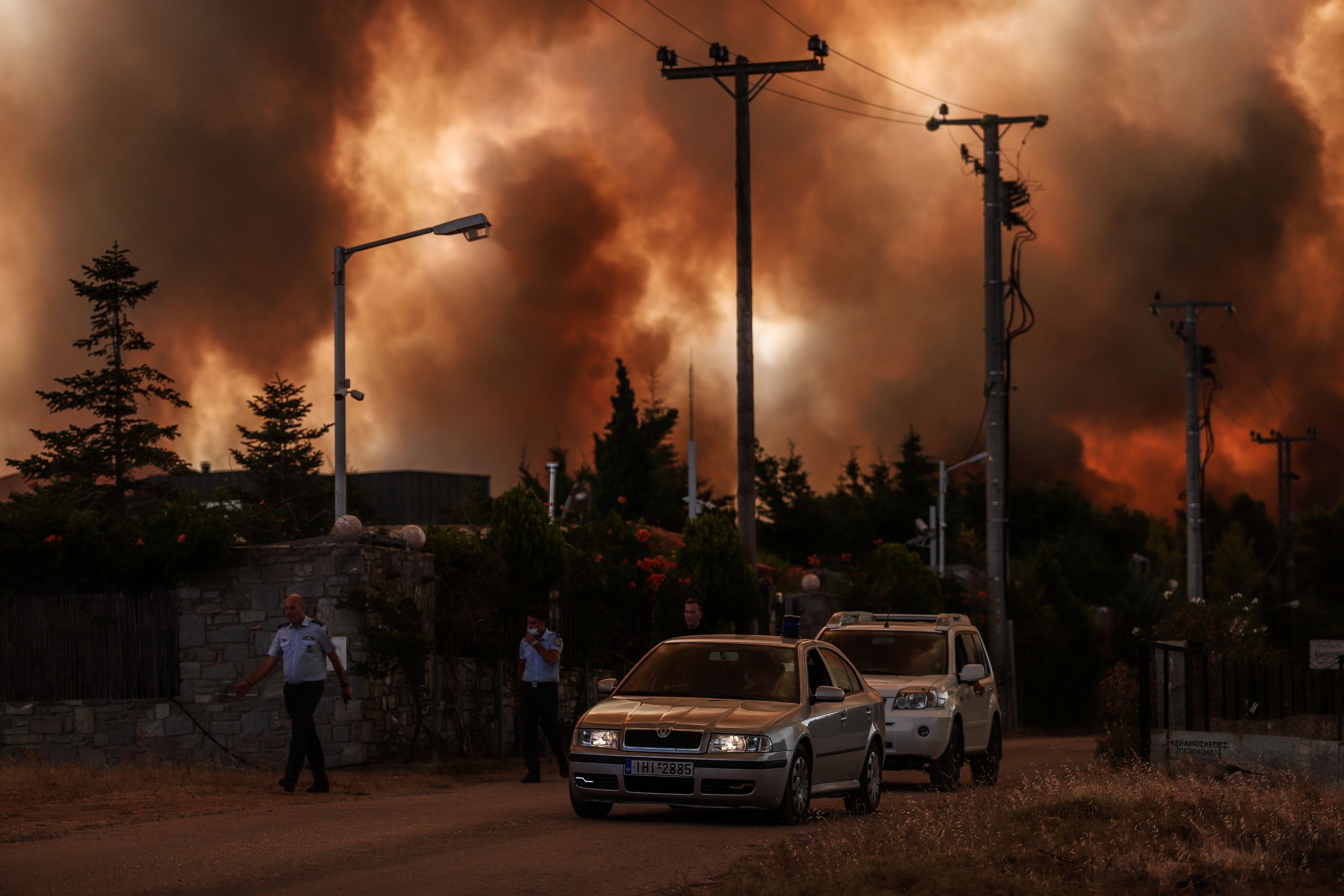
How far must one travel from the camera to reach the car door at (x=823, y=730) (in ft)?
44.9

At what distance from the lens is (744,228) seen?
28188mm

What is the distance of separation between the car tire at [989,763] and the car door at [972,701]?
21cm

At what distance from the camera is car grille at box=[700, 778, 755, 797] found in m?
12.8

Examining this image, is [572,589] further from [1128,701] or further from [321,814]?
[321,814]

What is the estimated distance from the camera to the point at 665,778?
12898mm

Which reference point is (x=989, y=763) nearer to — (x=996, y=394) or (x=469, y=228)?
(x=469, y=228)

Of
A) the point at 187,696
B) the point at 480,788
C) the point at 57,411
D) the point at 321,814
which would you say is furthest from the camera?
the point at 57,411

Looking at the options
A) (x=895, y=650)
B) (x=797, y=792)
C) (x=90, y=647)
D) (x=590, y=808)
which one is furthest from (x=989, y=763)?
(x=90, y=647)

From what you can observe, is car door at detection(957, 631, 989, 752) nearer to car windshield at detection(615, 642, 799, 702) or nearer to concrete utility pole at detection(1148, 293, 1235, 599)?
car windshield at detection(615, 642, 799, 702)

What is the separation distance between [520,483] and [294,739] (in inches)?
351

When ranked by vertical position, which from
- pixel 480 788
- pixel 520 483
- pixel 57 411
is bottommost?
pixel 480 788

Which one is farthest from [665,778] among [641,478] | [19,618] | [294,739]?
[641,478]

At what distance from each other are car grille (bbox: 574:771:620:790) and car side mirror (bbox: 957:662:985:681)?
6.20m

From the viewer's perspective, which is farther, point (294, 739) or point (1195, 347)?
point (1195, 347)
